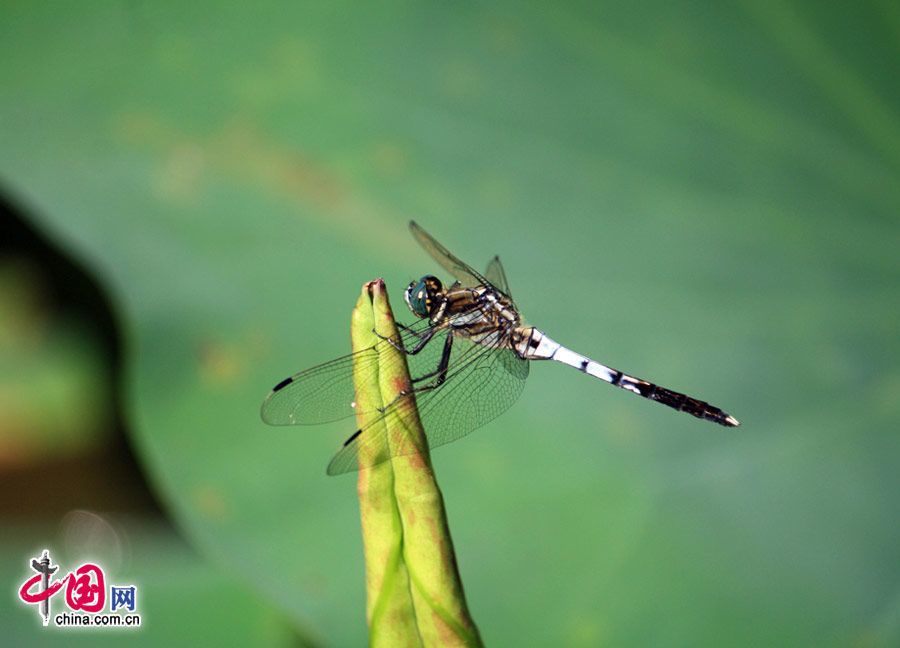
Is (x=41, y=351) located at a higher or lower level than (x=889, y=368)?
higher

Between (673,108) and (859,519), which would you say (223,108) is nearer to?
(673,108)

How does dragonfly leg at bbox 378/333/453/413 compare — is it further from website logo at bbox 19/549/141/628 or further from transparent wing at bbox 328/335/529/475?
website logo at bbox 19/549/141/628

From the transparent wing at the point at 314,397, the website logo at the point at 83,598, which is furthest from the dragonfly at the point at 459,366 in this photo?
the website logo at the point at 83,598

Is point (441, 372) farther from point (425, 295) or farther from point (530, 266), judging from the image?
point (530, 266)

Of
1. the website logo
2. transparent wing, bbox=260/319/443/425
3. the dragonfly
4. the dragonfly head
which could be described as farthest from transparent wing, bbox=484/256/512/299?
the website logo

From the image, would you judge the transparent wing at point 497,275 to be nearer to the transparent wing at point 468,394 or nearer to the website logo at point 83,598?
the transparent wing at point 468,394

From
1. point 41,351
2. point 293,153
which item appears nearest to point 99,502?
point 41,351
